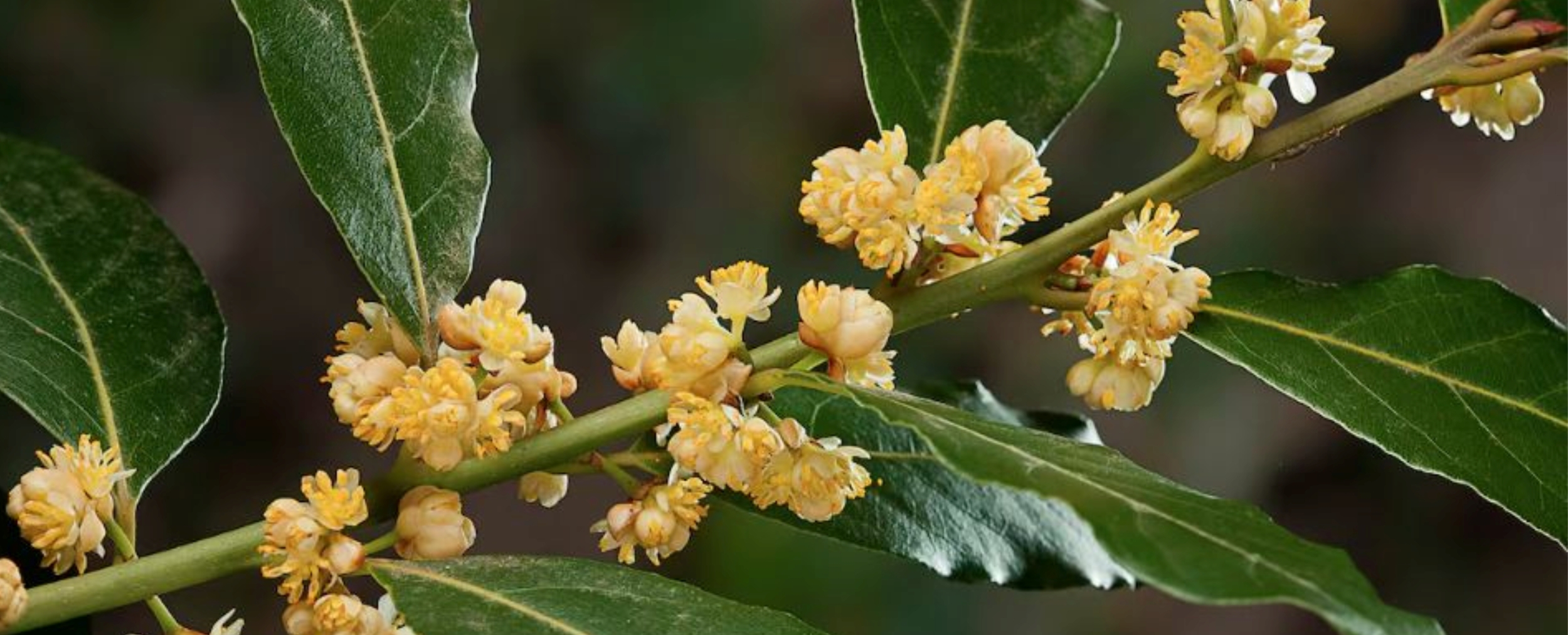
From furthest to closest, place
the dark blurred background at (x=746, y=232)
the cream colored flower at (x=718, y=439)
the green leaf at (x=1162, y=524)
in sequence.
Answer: the dark blurred background at (x=746, y=232) < the cream colored flower at (x=718, y=439) < the green leaf at (x=1162, y=524)

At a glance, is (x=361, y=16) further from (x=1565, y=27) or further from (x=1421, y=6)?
(x=1421, y=6)

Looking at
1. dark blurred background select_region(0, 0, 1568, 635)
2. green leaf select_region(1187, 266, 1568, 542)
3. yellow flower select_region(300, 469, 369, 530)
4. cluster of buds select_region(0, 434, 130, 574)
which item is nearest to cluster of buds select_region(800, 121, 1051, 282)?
green leaf select_region(1187, 266, 1568, 542)

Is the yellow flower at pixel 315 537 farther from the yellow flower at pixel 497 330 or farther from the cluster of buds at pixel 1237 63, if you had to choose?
the cluster of buds at pixel 1237 63

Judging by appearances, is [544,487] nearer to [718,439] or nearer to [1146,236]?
[718,439]

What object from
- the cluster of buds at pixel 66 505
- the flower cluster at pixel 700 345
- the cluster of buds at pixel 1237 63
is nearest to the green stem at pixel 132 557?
the cluster of buds at pixel 66 505

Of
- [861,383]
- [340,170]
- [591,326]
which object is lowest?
[591,326]

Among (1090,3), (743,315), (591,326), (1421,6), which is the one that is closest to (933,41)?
(1090,3)

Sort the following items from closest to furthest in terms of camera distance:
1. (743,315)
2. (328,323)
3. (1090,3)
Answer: (743,315) < (1090,3) < (328,323)

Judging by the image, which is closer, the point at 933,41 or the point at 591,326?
the point at 933,41
